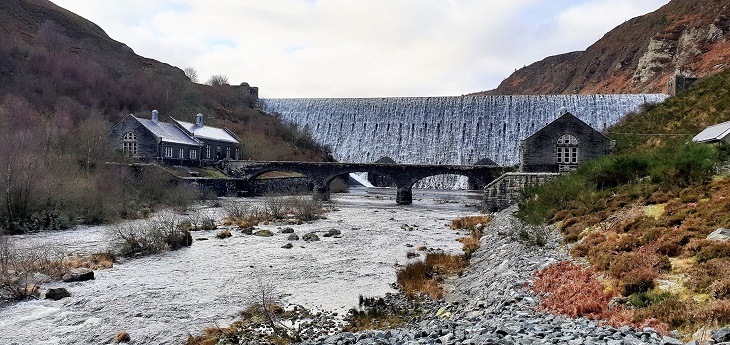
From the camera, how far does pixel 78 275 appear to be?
55.3ft

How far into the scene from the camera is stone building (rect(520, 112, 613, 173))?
40.9 metres

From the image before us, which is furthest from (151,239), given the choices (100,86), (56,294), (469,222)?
(100,86)

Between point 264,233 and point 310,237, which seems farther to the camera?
point 264,233

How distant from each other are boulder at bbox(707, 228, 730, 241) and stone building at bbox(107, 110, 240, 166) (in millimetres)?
50047

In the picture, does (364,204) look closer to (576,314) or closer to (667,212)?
(667,212)

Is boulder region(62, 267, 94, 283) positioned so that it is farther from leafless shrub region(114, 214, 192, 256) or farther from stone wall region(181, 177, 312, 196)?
stone wall region(181, 177, 312, 196)

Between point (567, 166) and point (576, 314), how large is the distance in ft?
112

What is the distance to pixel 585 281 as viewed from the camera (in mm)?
10266

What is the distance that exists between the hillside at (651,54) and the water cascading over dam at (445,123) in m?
13.9

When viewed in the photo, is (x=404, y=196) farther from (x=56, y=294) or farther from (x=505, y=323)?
(x=505, y=323)

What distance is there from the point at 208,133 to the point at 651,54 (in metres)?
68.9

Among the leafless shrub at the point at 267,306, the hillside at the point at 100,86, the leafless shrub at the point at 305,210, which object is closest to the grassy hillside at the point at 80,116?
the hillside at the point at 100,86

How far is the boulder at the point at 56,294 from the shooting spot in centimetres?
1459

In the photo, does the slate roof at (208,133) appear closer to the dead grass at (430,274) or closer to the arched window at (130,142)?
the arched window at (130,142)
